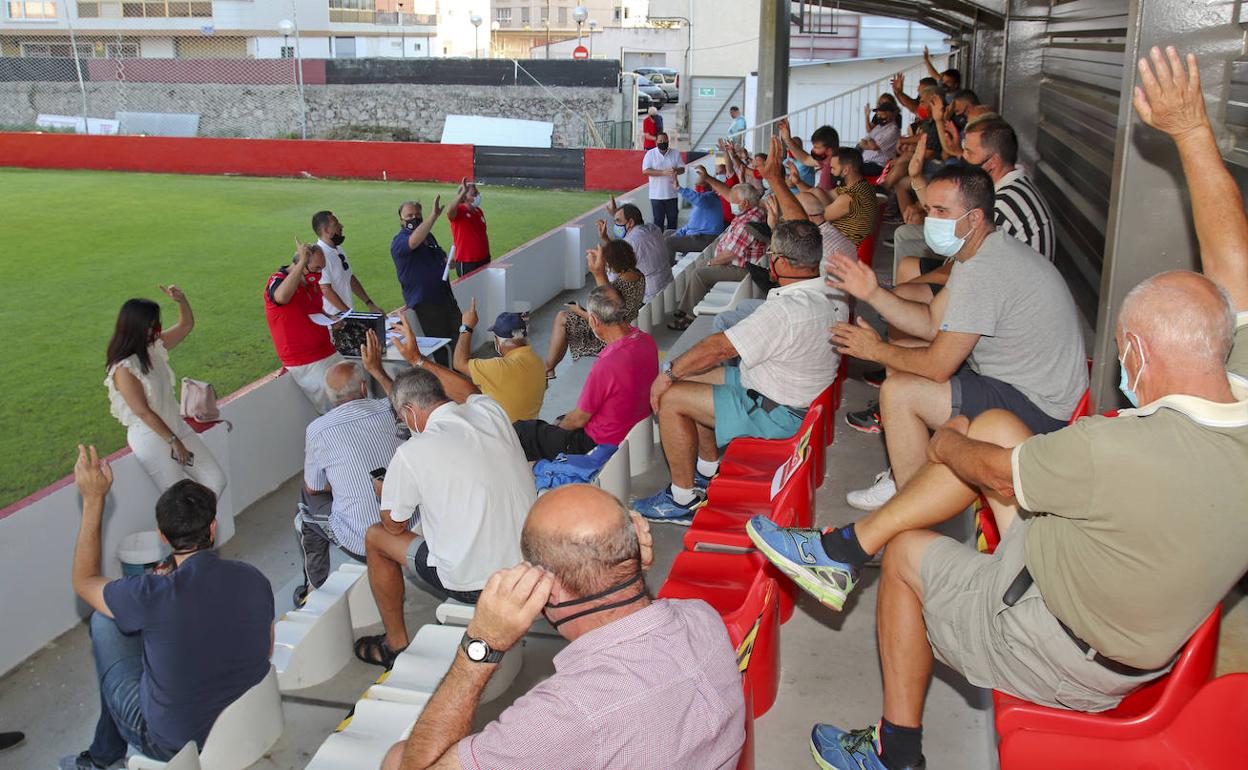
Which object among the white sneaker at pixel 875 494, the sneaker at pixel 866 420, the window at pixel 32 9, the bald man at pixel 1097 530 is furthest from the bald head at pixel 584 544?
the window at pixel 32 9

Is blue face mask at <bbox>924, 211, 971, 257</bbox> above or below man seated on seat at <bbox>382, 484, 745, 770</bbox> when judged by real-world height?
above

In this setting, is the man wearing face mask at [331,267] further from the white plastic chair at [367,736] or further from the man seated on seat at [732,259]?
the white plastic chair at [367,736]

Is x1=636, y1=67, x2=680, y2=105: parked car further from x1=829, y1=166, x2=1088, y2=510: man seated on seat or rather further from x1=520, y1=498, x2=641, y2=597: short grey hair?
x1=520, y1=498, x2=641, y2=597: short grey hair

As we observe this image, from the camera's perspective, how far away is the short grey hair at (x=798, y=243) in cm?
523

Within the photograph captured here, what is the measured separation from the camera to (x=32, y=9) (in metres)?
45.9

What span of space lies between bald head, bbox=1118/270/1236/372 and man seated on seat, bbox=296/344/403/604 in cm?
368

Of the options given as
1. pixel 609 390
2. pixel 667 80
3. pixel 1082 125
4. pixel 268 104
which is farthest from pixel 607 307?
pixel 667 80

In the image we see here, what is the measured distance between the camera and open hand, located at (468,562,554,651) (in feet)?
7.26

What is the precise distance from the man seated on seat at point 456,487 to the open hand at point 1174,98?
2545 mm

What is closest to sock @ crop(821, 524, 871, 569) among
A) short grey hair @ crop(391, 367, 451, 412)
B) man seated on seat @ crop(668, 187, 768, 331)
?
short grey hair @ crop(391, 367, 451, 412)

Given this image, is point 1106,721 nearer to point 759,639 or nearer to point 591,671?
point 759,639

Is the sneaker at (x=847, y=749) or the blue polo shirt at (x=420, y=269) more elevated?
the blue polo shirt at (x=420, y=269)

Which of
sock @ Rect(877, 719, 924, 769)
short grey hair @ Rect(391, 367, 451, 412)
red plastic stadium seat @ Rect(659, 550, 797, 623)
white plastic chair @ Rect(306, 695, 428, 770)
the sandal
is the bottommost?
the sandal

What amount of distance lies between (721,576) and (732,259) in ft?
20.7
